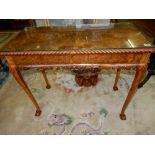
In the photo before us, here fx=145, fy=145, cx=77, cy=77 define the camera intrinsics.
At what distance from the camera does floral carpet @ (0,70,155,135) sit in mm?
1478

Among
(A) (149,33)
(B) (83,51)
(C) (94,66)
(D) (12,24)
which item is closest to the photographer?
(B) (83,51)

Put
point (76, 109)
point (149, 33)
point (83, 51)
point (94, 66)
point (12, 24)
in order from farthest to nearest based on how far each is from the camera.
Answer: point (12, 24) < point (149, 33) < point (76, 109) < point (94, 66) < point (83, 51)

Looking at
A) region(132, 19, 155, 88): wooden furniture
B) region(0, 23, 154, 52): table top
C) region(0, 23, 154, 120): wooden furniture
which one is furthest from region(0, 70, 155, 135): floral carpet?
region(0, 23, 154, 52): table top

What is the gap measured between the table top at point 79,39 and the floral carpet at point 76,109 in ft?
2.65

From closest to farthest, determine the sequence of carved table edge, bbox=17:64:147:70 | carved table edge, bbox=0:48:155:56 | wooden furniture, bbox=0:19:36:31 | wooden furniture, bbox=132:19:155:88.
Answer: carved table edge, bbox=0:48:155:56, carved table edge, bbox=17:64:147:70, wooden furniture, bbox=132:19:155:88, wooden furniture, bbox=0:19:36:31

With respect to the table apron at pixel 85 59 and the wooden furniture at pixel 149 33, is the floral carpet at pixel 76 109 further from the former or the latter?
the table apron at pixel 85 59

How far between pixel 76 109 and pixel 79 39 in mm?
838

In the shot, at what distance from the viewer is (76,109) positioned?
168cm

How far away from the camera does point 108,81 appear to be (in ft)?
6.70

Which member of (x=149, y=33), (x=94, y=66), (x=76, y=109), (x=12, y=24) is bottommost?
(x=12, y=24)

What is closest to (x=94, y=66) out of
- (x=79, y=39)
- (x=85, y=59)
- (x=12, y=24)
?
(x=85, y=59)

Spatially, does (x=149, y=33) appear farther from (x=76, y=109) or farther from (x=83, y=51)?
(x=83, y=51)

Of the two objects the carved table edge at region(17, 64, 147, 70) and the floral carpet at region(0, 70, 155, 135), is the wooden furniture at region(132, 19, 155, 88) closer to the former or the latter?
the floral carpet at region(0, 70, 155, 135)

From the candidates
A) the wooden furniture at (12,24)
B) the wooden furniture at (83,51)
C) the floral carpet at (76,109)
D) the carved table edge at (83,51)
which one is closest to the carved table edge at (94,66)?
the wooden furniture at (83,51)
